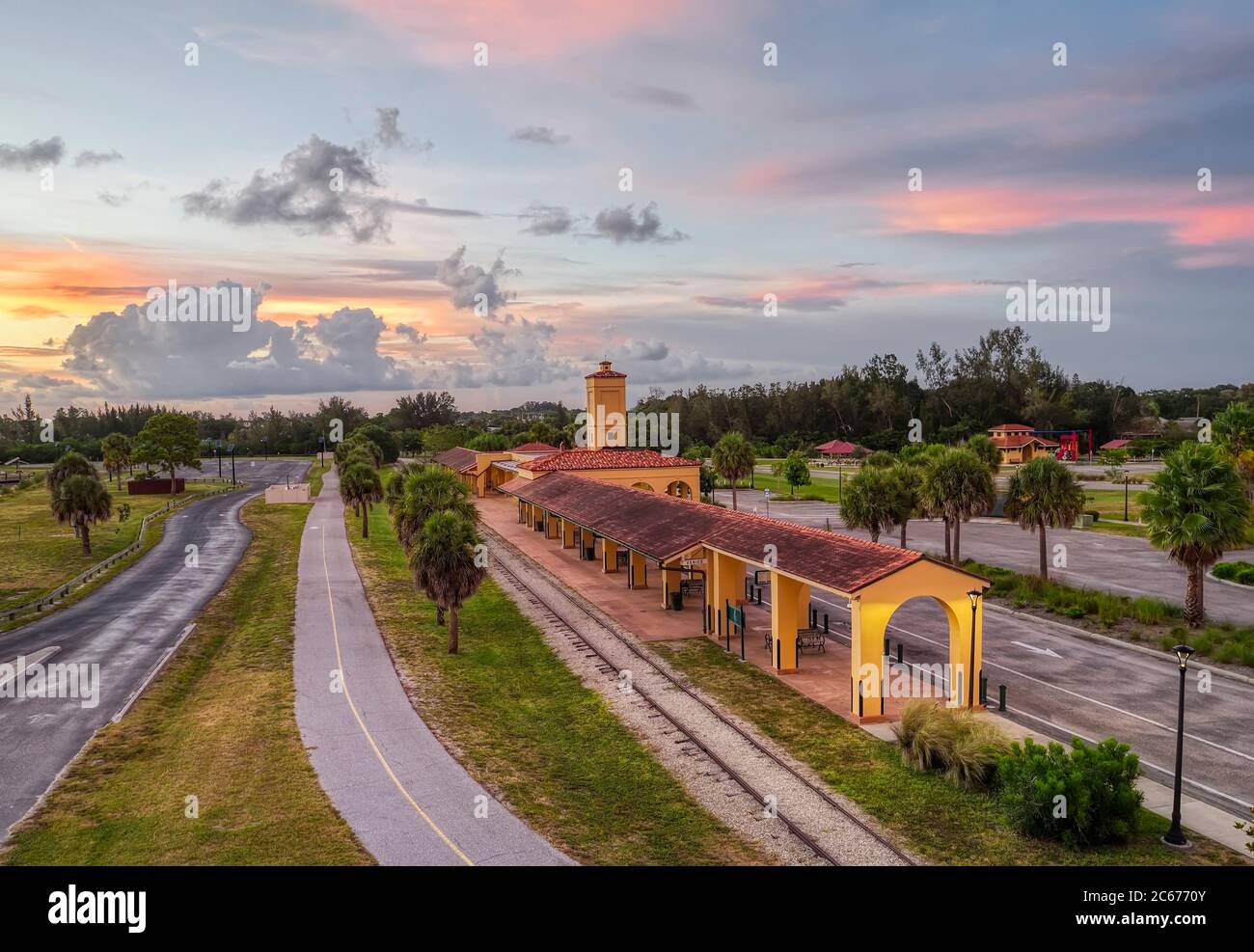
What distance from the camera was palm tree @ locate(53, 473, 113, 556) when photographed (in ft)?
163

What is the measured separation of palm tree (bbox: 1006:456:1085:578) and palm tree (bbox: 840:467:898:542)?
212 inches

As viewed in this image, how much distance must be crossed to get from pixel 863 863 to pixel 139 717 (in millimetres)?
18461

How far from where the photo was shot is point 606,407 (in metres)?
68.6

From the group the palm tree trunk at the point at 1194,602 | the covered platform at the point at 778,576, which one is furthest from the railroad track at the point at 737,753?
the palm tree trunk at the point at 1194,602

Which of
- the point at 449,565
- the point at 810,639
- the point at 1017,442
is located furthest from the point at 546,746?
the point at 1017,442

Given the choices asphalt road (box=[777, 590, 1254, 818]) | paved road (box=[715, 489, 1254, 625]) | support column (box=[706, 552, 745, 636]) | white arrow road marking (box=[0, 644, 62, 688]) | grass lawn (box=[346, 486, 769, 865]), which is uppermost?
support column (box=[706, 552, 745, 636])

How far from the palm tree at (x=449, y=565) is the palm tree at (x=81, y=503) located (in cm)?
3253

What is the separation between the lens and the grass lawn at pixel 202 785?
569 inches

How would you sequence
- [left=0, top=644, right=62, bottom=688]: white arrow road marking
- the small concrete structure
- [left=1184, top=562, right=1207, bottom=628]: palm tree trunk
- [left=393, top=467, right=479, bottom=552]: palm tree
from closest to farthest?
[left=0, top=644, right=62, bottom=688]: white arrow road marking, [left=1184, top=562, right=1207, bottom=628]: palm tree trunk, [left=393, top=467, right=479, bottom=552]: palm tree, the small concrete structure

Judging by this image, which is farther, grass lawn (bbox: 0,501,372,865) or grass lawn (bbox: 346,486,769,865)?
grass lawn (bbox: 346,486,769,865)

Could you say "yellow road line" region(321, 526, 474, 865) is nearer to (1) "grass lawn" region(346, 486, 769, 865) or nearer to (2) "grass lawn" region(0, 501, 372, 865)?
(2) "grass lawn" region(0, 501, 372, 865)

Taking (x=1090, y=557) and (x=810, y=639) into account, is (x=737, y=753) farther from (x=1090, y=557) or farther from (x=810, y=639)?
(x=1090, y=557)

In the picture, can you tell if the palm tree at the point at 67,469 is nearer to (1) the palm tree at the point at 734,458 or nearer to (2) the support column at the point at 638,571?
(2) the support column at the point at 638,571

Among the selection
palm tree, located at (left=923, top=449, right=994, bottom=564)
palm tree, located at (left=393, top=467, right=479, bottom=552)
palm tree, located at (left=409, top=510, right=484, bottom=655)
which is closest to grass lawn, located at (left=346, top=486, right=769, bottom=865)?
palm tree, located at (left=409, top=510, right=484, bottom=655)
